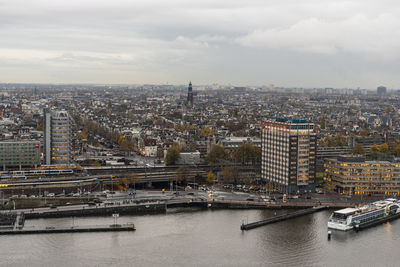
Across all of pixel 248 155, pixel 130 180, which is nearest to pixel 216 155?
pixel 248 155

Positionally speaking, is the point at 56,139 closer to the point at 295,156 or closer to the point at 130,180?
the point at 130,180

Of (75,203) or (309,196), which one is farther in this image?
(309,196)

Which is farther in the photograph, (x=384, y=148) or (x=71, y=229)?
(x=384, y=148)

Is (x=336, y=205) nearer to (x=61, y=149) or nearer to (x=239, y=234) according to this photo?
(x=239, y=234)

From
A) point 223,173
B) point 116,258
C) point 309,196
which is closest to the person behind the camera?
point 116,258

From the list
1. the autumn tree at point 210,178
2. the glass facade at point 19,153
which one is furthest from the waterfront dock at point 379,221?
the glass facade at point 19,153

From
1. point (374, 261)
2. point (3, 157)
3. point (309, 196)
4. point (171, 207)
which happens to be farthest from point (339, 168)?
point (3, 157)
